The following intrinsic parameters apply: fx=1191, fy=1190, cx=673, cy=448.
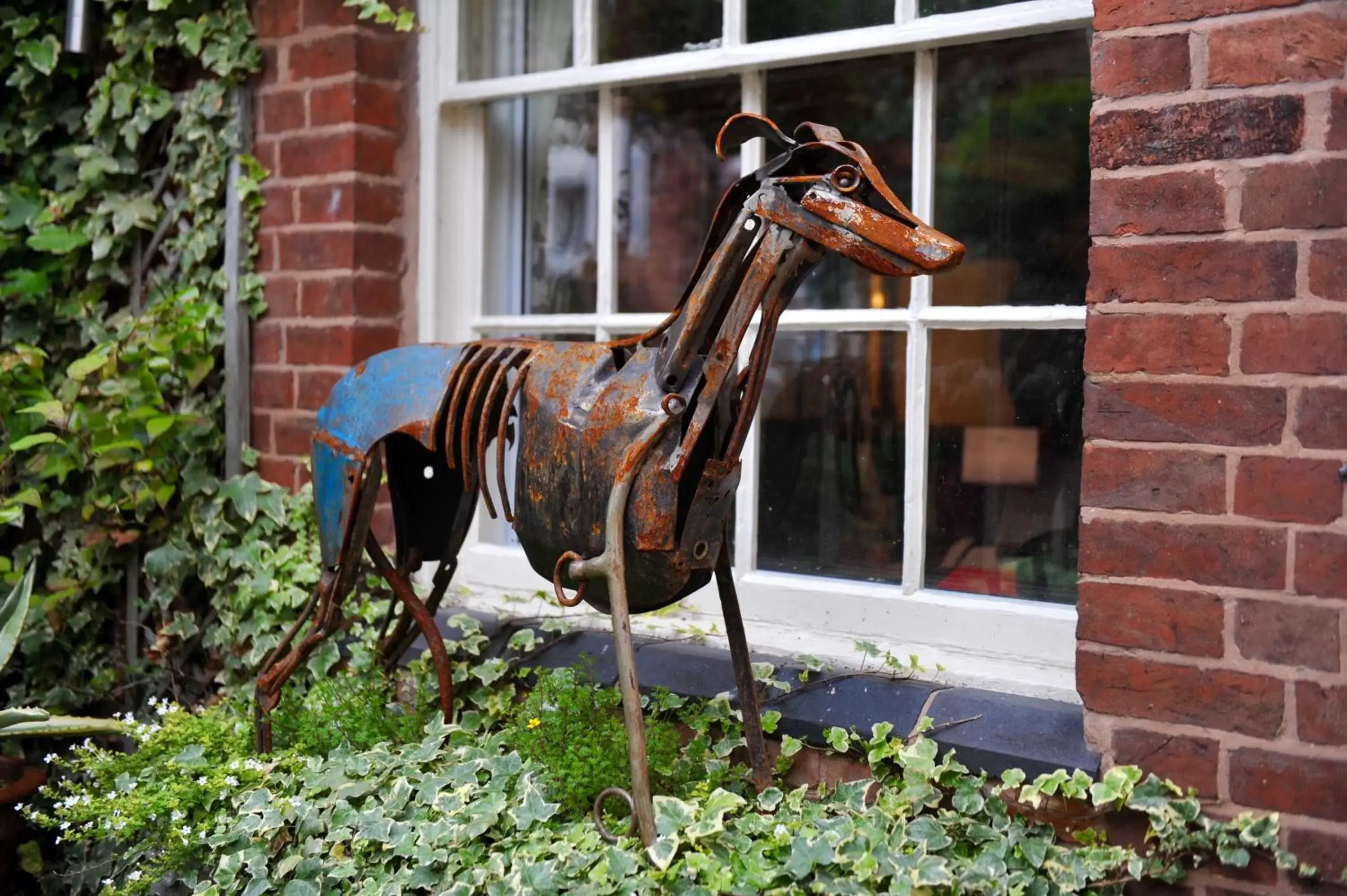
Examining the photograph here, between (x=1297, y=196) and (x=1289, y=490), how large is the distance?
0.43 metres

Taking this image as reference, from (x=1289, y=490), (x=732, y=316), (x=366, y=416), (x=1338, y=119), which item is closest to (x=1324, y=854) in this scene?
(x=1289, y=490)

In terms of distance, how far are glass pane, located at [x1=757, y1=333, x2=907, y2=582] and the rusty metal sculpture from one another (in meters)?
0.50

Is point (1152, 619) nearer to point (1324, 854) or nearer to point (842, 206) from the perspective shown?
point (1324, 854)

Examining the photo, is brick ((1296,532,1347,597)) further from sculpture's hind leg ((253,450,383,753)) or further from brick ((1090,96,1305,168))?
sculpture's hind leg ((253,450,383,753))

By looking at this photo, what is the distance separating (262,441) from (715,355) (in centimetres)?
166

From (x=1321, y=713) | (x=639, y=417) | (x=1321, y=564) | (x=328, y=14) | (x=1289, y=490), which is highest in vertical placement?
(x=328, y=14)

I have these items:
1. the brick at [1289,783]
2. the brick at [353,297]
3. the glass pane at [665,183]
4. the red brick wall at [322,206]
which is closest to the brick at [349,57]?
the red brick wall at [322,206]

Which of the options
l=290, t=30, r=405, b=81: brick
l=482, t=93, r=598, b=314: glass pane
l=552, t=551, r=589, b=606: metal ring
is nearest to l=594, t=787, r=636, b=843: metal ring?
l=552, t=551, r=589, b=606: metal ring

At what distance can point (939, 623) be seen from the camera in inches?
91.2

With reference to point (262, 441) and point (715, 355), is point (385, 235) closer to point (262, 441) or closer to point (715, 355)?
point (262, 441)

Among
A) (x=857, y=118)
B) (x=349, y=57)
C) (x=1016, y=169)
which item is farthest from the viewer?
(x=349, y=57)

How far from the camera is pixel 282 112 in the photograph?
9.70 feet

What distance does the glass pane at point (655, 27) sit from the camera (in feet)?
8.63

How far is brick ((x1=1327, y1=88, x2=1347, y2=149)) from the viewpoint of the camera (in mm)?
1710
